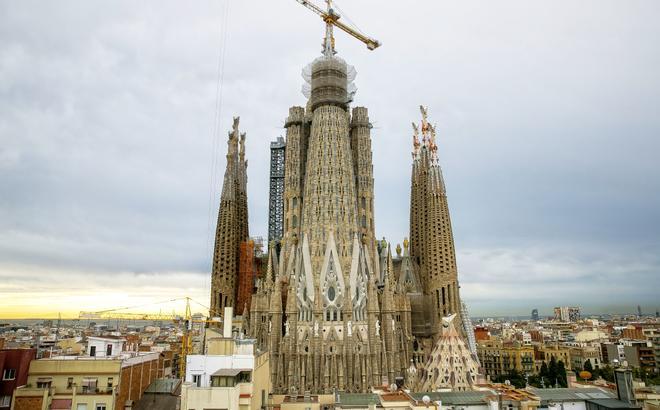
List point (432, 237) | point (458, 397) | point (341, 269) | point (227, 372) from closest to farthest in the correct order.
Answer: point (227, 372) → point (458, 397) → point (341, 269) → point (432, 237)

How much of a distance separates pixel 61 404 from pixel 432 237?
4060cm

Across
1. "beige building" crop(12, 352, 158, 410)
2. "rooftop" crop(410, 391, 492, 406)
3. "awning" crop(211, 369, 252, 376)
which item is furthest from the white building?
"rooftop" crop(410, 391, 492, 406)

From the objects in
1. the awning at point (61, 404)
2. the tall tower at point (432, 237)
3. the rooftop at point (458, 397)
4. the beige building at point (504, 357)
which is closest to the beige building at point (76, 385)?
the awning at point (61, 404)

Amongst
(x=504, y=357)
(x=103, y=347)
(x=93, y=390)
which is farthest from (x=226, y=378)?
(x=504, y=357)

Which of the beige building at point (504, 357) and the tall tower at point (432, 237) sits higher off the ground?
the tall tower at point (432, 237)

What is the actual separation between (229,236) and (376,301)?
1918 centimetres

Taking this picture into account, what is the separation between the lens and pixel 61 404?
77.4 ft

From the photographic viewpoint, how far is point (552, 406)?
74.0ft

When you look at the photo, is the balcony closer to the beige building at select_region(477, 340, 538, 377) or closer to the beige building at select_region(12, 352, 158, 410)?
the beige building at select_region(12, 352, 158, 410)

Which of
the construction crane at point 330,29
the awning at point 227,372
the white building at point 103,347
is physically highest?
the construction crane at point 330,29

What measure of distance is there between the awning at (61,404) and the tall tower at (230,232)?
1211 inches

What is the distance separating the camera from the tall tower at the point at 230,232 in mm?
55656

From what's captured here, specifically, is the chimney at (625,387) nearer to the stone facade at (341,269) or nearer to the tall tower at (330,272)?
the stone facade at (341,269)

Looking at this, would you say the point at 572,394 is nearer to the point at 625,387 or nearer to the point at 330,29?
the point at 625,387
